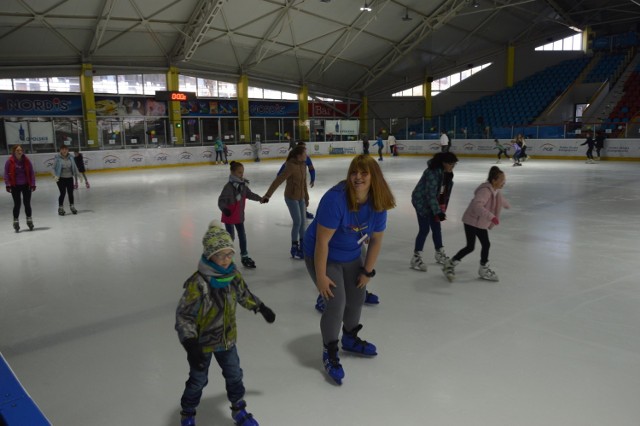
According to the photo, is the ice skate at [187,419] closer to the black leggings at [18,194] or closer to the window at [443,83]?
the black leggings at [18,194]

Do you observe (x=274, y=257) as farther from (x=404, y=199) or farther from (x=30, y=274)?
(x=404, y=199)

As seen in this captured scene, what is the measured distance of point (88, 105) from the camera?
76.2 ft

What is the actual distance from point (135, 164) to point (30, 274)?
16805mm

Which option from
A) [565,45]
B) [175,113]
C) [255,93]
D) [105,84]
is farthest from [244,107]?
[565,45]

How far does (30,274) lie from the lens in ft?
18.8

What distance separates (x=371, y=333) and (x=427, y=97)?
33.2 metres

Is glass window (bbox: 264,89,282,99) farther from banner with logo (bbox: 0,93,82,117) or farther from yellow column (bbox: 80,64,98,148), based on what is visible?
banner with logo (bbox: 0,93,82,117)

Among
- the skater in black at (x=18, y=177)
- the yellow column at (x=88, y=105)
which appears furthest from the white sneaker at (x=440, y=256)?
the yellow column at (x=88, y=105)

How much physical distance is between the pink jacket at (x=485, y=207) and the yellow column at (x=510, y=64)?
1259 inches

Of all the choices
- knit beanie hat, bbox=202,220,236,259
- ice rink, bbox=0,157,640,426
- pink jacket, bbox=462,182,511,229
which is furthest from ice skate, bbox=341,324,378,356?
pink jacket, bbox=462,182,511,229

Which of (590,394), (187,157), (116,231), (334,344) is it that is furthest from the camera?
(187,157)

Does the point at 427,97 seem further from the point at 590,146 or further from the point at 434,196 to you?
the point at 434,196

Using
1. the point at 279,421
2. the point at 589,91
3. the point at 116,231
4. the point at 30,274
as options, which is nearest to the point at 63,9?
the point at 116,231

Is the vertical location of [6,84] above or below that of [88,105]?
above
